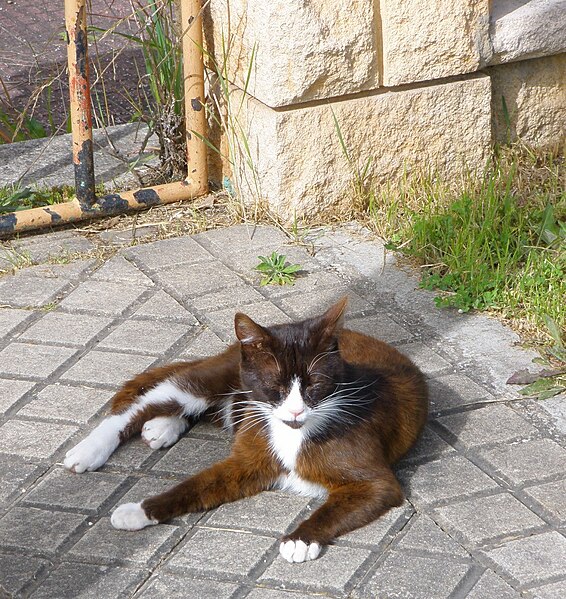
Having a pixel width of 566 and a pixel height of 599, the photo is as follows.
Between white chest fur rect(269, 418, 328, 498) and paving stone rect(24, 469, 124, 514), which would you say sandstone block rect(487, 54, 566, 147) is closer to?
white chest fur rect(269, 418, 328, 498)

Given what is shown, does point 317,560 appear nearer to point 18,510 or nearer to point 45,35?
point 18,510

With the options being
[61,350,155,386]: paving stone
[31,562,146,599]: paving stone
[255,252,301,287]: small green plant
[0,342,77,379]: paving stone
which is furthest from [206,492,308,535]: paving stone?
[255,252,301,287]: small green plant

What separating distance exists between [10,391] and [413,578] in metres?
1.79

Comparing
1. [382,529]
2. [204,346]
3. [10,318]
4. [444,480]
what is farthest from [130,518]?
[10,318]

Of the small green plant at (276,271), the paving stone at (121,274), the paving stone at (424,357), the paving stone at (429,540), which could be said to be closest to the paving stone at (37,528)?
the paving stone at (429,540)

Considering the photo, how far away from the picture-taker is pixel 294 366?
3.17 m

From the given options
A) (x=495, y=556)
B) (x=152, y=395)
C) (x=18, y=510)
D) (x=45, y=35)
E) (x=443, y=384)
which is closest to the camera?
(x=495, y=556)

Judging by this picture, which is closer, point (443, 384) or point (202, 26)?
point (443, 384)

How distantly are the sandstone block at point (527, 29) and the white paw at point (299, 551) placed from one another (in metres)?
3.12

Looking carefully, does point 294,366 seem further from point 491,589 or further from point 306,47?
point 306,47

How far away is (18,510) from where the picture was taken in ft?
10.7

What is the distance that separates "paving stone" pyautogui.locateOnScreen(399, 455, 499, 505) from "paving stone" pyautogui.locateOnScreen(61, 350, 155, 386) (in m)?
1.21

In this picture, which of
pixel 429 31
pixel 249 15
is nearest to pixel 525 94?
pixel 429 31

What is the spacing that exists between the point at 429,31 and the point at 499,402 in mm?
2077
